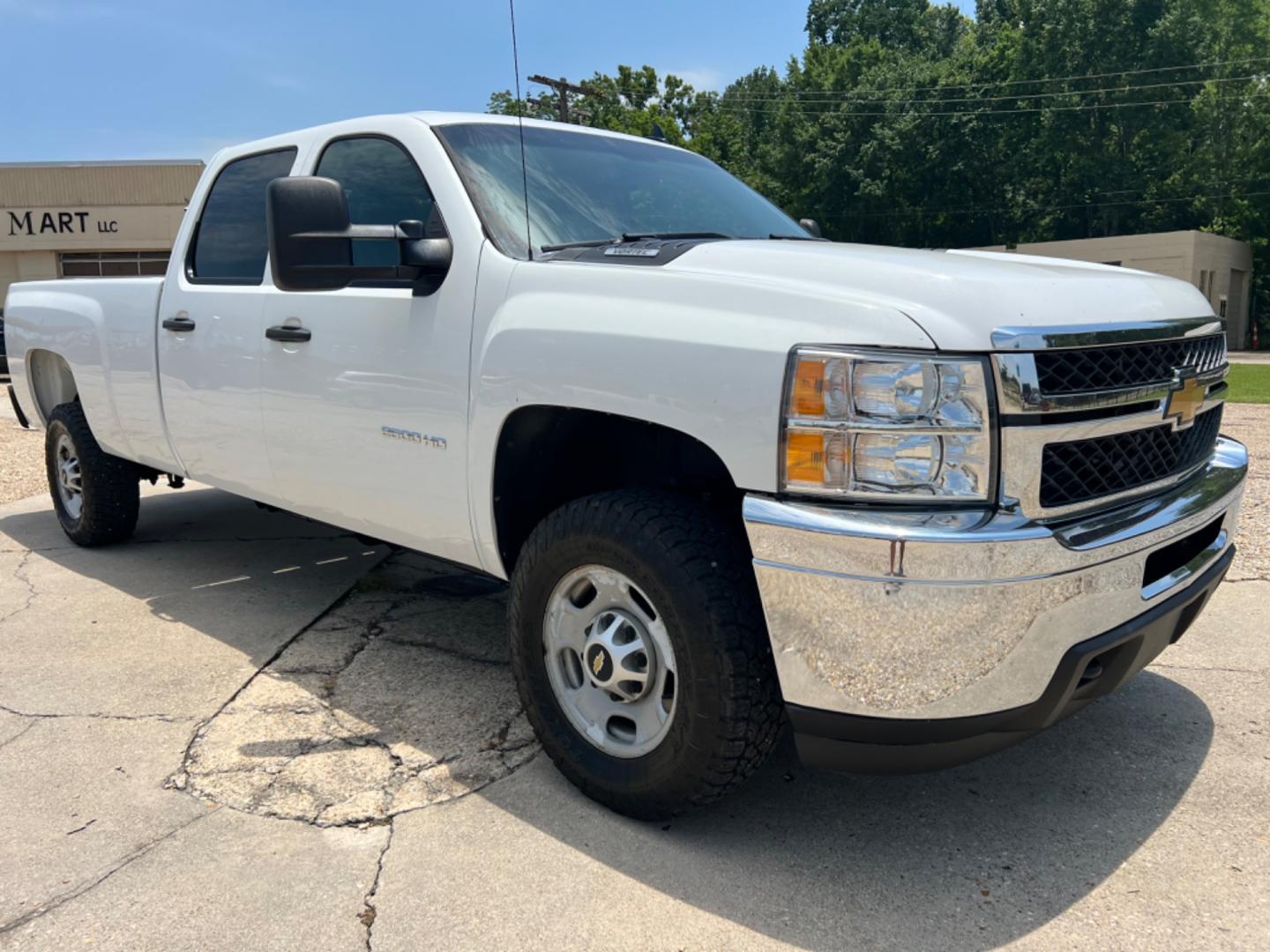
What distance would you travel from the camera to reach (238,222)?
4.53 metres

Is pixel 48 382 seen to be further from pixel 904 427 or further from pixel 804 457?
pixel 904 427

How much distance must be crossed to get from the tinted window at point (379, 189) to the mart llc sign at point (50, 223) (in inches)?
1380

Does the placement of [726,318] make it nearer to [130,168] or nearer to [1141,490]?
[1141,490]

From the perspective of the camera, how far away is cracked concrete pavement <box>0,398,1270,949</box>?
95.3 inches

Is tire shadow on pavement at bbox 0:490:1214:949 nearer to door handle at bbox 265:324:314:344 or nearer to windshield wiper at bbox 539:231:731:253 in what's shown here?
door handle at bbox 265:324:314:344

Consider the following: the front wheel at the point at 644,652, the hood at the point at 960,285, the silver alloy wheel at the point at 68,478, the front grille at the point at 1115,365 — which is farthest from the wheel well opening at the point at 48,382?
the front grille at the point at 1115,365

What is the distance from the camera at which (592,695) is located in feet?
9.55

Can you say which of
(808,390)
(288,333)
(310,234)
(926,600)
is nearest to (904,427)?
(808,390)

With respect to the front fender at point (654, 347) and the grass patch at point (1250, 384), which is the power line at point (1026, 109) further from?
the front fender at point (654, 347)

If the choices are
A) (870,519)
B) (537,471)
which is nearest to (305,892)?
(537,471)

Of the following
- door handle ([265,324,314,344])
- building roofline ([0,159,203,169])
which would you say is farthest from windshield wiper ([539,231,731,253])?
building roofline ([0,159,203,169])

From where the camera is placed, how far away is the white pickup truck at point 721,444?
7.38 ft

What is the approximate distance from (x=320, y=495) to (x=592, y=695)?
1.50 metres

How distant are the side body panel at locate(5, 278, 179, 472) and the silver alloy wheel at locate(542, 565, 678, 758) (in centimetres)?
274
